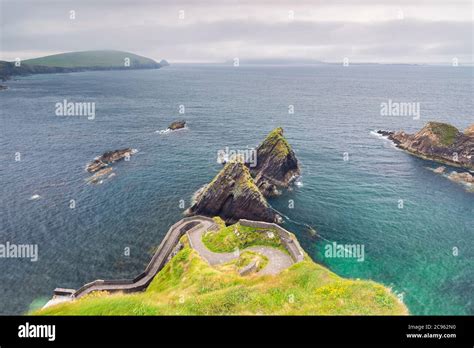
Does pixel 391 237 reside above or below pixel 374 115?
below

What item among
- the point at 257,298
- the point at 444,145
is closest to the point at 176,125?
the point at 444,145

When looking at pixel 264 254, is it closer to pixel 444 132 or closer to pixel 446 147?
pixel 446 147

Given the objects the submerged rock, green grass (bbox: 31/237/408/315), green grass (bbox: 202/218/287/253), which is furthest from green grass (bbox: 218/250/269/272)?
the submerged rock

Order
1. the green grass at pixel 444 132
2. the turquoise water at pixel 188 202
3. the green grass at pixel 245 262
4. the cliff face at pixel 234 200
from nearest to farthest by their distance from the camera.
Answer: the green grass at pixel 245 262 < the turquoise water at pixel 188 202 < the cliff face at pixel 234 200 < the green grass at pixel 444 132

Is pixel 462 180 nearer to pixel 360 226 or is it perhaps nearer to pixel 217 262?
pixel 360 226

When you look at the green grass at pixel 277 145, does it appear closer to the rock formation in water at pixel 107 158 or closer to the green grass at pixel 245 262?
the green grass at pixel 245 262

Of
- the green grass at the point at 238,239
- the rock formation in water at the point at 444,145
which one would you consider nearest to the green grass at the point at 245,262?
the green grass at the point at 238,239
